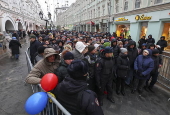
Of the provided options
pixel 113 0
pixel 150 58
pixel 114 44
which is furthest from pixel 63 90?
pixel 113 0

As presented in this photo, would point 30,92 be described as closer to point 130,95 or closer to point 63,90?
point 63,90

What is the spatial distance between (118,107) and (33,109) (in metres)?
2.59

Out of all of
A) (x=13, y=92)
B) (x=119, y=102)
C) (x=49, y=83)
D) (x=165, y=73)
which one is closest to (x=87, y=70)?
(x=49, y=83)

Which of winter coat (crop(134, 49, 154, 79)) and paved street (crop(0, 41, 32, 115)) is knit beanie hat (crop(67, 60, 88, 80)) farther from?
winter coat (crop(134, 49, 154, 79))

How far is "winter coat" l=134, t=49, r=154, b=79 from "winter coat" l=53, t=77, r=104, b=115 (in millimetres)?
2896

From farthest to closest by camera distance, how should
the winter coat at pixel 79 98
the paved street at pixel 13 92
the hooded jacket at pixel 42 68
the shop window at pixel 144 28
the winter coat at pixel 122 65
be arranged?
1. the shop window at pixel 144 28
2. the winter coat at pixel 122 65
3. the paved street at pixel 13 92
4. the hooded jacket at pixel 42 68
5. the winter coat at pixel 79 98

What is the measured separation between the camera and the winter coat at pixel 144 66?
136 inches

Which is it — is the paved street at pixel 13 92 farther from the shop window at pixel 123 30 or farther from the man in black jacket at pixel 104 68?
the shop window at pixel 123 30

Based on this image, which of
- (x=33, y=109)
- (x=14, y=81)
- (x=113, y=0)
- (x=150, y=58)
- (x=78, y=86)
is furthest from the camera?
(x=113, y=0)

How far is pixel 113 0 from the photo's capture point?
644 inches

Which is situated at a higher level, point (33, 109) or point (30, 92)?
point (33, 109)

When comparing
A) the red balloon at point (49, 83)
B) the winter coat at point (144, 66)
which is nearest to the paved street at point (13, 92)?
the red balloon at point (49, 83)

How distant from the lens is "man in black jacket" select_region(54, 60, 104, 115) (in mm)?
1214

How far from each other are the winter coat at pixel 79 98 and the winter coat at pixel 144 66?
290cm
